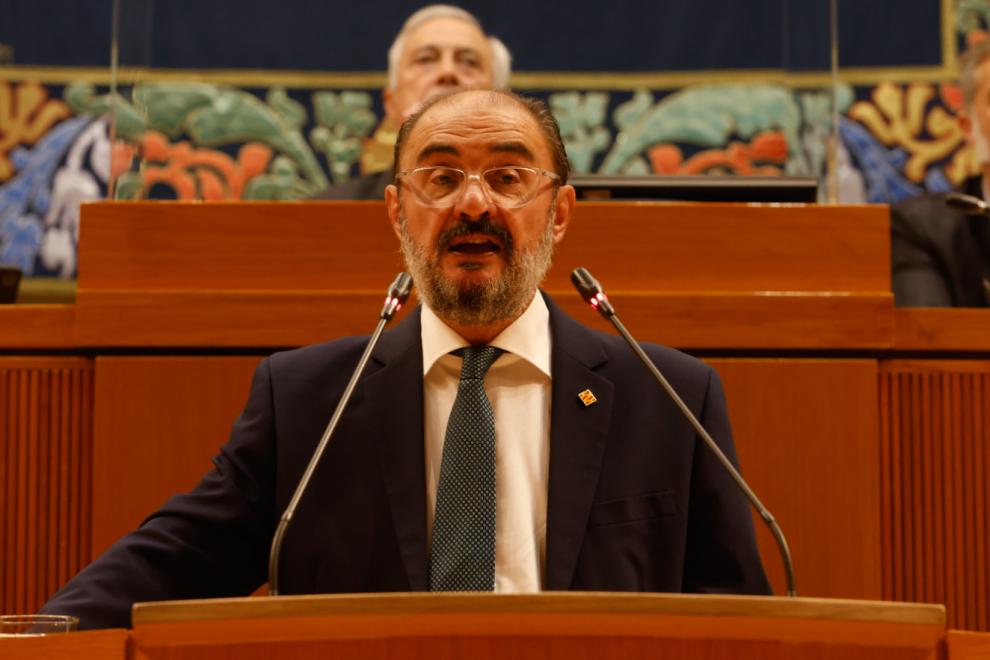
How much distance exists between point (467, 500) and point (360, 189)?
1829 millimetres

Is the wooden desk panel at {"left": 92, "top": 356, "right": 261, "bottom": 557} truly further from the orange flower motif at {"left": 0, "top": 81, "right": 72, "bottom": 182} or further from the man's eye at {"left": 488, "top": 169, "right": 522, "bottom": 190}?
the orange flower motif at {"left": 0, "top": 81, "right": 72, "bottom": 182}

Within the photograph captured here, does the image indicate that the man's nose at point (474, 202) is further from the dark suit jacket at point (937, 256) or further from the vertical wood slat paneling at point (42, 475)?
the dark suit jacket at point (937, 256)

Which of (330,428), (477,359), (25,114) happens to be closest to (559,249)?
(477,359)

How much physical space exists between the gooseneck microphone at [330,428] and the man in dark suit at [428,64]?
5.54 feet

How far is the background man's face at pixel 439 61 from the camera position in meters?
3.29

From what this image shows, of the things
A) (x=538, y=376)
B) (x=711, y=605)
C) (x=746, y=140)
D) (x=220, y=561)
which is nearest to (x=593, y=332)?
(x=538, y=376)

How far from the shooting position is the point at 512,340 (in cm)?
176

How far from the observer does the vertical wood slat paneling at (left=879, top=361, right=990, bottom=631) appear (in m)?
2.04

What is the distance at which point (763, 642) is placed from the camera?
1010 millimetres

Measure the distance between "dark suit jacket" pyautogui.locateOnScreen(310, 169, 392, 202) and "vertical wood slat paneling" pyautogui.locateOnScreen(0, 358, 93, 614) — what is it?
127 cm

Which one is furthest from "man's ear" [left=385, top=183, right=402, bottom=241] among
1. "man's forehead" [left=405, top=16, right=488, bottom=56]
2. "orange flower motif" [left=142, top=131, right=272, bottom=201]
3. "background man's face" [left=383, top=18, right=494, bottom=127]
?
"orange flower motif" [left=142, top=131, right=272, bottom=201]

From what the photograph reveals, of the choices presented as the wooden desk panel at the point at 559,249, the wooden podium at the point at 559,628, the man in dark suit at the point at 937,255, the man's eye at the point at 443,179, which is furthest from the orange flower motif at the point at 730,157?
the wooden podium at the point at 559,628

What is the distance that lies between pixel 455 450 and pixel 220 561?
0.40m

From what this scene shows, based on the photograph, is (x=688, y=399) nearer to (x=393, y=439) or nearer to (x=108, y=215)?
(x=393, y=439)
